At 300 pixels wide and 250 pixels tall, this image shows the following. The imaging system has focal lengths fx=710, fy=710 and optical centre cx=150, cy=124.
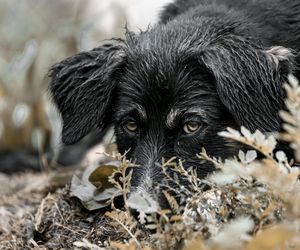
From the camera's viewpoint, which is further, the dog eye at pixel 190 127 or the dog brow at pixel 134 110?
the dog brow at pixel 134 110

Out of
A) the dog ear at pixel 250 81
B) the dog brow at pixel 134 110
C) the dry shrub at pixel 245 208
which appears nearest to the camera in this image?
the dry shrub at pixel 245 208

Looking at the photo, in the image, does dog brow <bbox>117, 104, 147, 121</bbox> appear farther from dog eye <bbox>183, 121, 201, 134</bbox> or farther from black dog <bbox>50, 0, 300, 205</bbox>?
dog eye <bbox>183, 121, 201, 134</bbox>

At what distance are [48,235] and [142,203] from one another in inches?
58.8

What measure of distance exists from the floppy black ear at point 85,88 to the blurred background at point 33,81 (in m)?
1.92

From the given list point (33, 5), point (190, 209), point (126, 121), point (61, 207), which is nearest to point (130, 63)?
point (126, 121)

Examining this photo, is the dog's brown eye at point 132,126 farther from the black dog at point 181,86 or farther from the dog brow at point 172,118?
the dog brow at point 172,118

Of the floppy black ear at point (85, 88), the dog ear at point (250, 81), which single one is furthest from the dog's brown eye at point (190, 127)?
the floppy black ear at point (85, 88)

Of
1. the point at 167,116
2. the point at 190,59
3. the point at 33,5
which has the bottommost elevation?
the point at 167,116

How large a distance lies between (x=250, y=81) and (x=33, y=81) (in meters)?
5.09

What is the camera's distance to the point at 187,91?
4.14m

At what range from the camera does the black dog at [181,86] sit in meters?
4.01

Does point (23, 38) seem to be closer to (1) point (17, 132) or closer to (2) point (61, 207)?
(1) point (17, 132)

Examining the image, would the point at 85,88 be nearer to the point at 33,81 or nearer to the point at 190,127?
the point at 190,127

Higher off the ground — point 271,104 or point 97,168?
point 271,104
